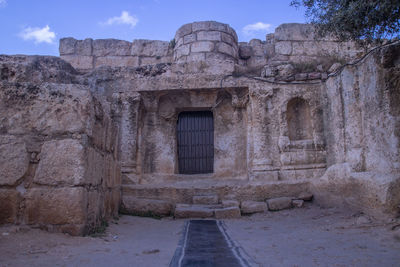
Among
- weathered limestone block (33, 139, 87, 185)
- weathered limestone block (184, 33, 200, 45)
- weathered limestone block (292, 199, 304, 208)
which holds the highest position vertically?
weathered limestone block (184, 33, 200, 45)

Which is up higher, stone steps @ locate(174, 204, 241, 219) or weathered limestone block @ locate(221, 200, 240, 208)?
weathered limestone block @ locate(221, 200, 240, 208)

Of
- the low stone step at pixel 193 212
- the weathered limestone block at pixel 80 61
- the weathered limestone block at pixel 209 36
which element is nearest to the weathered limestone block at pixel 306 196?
the low stone step at pixel 193 212

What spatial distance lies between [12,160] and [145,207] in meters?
3.39

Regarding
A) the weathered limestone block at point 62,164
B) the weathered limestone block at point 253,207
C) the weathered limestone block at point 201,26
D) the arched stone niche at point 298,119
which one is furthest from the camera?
the weathered limestone block at point 201,26

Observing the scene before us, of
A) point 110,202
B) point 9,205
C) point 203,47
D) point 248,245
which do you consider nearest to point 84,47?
point 203,47

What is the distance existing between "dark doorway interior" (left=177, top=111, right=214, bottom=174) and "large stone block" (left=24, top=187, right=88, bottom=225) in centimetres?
558

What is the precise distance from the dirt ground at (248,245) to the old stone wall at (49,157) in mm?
199

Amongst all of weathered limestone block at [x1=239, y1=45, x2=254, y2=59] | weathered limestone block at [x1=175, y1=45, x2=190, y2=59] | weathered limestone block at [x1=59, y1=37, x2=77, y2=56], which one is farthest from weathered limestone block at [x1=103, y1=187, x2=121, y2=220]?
weathered limestone block at [x1=59, y1=37, x2=77, y2=56]

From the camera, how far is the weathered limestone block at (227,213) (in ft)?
20.2

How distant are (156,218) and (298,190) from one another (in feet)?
9.88

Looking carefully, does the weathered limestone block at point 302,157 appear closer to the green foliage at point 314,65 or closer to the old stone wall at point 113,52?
the green foliage at point 314,65

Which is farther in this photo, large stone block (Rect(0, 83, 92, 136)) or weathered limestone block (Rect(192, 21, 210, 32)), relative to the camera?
weathered limestone block (Rect(192, 21, 210, 32))

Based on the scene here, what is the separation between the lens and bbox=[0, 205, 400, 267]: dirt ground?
109 inches

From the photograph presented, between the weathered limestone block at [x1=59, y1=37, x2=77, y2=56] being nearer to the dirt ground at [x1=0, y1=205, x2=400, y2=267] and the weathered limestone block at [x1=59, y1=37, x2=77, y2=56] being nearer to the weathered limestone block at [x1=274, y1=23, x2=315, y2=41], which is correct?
the weathered limestone block at [x1=274, y1=23, x2=315, y2=41]
